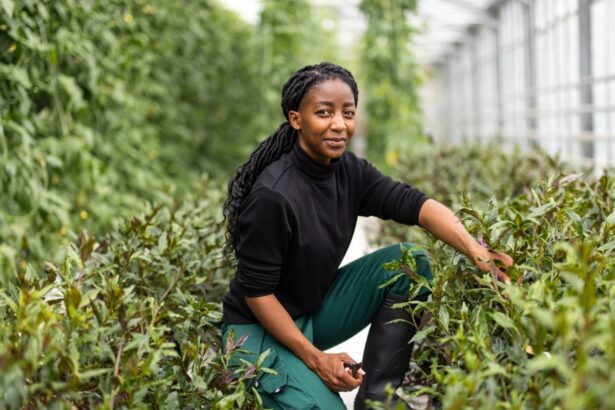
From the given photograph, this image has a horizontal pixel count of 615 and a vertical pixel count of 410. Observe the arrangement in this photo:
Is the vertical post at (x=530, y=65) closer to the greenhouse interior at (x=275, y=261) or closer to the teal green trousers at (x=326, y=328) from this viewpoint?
the greenhouse interior at (x=275, y=261)

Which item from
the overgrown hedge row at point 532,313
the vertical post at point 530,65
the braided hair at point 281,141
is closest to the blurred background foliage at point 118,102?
the braided hair at point 281,141

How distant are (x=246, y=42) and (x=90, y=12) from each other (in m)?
4.58

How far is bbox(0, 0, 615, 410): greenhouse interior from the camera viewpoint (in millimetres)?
1511

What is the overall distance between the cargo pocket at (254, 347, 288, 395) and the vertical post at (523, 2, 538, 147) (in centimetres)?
924

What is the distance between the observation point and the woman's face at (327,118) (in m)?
2.12

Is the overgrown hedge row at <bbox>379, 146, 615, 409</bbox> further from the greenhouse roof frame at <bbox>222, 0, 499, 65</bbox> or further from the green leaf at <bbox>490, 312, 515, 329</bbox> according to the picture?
the greenhouse roof frame at <bbox>222, 0, 499, 65</bbox>

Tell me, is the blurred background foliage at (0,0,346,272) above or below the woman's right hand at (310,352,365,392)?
above

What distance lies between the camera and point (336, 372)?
2.01 meters

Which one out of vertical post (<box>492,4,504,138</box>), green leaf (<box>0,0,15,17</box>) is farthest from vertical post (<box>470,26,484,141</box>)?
green leaf (<box>0,0,15,17</box>)

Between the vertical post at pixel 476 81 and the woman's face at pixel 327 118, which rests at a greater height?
the vertical post at pixel 476 81

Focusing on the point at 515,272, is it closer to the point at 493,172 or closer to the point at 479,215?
the point at 479,215

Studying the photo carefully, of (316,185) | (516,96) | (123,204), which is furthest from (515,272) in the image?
(516,96)

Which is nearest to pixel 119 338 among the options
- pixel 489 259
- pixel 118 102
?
pixel 489 259

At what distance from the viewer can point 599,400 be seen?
1.20m
